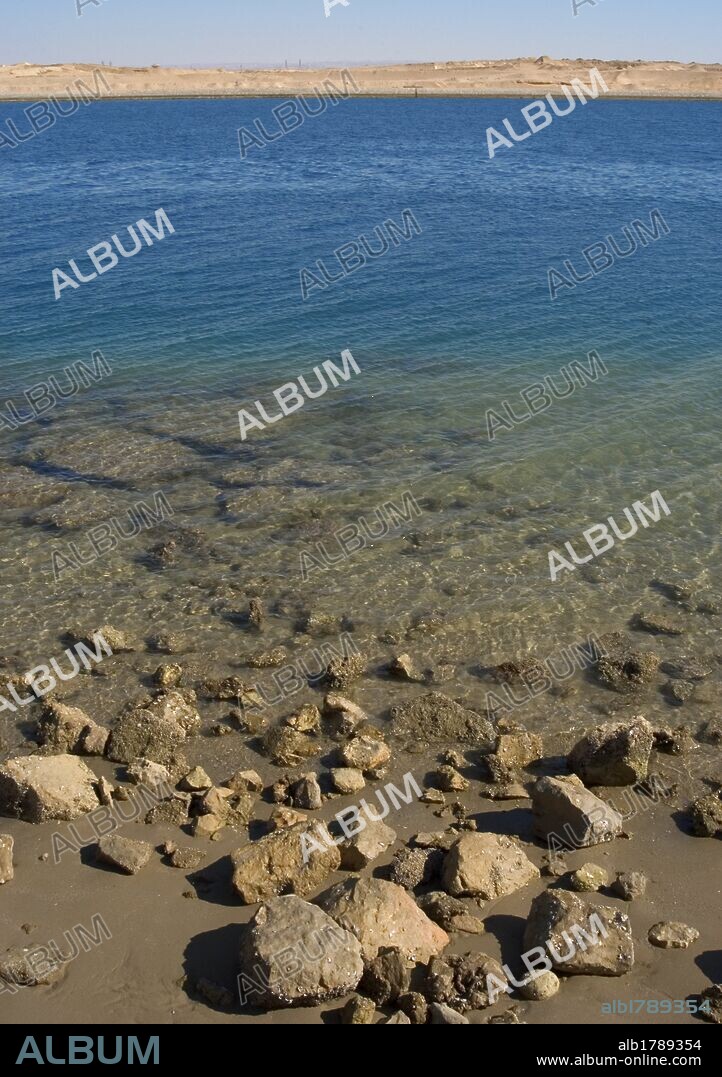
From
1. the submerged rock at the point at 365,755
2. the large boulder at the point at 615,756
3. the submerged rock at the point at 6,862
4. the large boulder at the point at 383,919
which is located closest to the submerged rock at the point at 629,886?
the large boulder at the point at 615,756

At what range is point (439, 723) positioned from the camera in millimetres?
11180

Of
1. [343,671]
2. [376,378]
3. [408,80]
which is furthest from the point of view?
[408,80]

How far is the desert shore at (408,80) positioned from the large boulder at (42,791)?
397 ft

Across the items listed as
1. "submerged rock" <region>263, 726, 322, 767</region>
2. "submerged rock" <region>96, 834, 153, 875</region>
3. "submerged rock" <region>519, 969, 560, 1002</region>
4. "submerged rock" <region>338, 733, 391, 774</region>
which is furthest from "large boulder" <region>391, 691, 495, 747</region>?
"submerged rock" <region>519, 969, 560, 1002</region>

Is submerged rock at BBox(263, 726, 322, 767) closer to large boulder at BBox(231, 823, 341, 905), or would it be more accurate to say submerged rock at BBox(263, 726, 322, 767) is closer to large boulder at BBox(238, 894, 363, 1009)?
large boulder at BBox(231, 823, 341, 905)

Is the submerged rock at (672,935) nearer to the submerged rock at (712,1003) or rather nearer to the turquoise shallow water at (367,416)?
the submerged rock at (712,1003)

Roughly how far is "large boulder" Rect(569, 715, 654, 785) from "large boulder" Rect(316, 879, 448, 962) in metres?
2.95

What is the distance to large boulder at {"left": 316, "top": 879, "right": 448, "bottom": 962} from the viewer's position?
7.80 meters

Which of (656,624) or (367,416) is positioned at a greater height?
(367,416)

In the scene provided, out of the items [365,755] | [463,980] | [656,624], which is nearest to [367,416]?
[656,624]

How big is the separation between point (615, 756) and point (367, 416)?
11870 mm

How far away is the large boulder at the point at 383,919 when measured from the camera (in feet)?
25.6

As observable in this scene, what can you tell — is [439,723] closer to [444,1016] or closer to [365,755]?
[365,755]

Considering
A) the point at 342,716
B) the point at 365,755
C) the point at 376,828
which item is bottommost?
Answer: the point at 376,828
